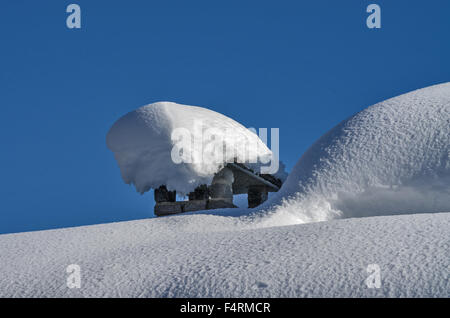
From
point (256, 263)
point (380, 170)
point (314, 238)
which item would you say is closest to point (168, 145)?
point (380, 170)

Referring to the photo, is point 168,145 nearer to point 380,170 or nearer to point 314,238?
point 380,170

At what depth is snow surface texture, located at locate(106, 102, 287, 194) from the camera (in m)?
6.20

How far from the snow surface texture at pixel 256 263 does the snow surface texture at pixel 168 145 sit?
152 inches

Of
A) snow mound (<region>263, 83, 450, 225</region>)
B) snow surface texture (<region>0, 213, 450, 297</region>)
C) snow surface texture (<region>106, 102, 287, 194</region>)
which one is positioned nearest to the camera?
snow surface texture (<region>0, 213, 450, 297</region>)

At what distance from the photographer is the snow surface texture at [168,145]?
6203 millimetres

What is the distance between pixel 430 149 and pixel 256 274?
146 centimetres

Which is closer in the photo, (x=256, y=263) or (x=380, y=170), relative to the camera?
(x=256, y=263)

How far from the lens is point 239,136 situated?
687 cm

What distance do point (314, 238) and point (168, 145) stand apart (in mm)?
4432

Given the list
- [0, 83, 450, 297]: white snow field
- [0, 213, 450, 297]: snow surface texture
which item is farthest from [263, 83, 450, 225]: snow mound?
[0, 213, 450, 297]: snow surface texture

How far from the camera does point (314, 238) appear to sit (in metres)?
1.85

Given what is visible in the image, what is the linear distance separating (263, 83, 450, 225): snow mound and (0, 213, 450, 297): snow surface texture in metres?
0.57

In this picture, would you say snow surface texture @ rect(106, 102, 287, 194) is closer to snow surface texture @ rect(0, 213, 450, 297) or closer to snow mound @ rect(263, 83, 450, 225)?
snow mound @ rect(263, 83, 450, 225)
